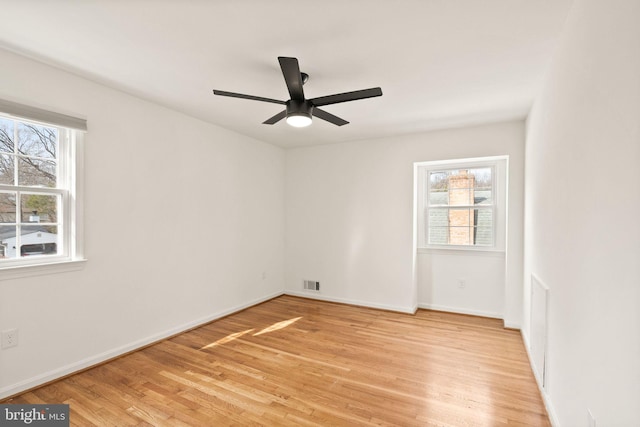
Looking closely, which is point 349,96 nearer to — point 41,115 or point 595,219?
point 595,219

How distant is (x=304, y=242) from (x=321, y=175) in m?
1.17

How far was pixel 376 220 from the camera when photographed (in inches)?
186

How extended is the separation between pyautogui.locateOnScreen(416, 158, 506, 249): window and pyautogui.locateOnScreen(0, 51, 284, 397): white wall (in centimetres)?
259

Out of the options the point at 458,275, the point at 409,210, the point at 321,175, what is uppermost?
the point at 321,175

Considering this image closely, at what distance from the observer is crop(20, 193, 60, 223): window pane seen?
250cm

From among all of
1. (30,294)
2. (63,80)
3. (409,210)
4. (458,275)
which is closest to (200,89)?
(63,80)

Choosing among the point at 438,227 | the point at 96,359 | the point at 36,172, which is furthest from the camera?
the point at 438,227

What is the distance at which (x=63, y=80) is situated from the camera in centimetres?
263

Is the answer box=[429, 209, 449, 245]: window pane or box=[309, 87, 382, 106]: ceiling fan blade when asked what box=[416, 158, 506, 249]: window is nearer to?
box=[429, 209, 449, 245]: window pane

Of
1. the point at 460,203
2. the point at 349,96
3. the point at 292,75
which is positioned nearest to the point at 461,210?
the point at 460,203

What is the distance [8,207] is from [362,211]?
3.87 meters

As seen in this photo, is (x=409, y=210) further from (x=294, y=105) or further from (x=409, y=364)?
(x=294, y=105)

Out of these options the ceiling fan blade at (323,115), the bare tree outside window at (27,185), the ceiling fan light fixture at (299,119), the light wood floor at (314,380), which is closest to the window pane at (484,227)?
the light wood floor at (314,380)
